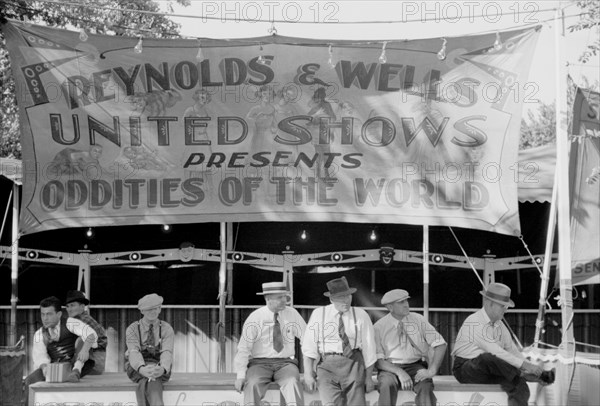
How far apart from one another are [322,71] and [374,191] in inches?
64.1

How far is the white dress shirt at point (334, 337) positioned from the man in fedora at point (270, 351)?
301mm

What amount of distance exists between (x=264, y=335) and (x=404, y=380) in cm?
157

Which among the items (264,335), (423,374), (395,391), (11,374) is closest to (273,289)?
(264,335)

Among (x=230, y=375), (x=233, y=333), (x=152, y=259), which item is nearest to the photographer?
(x=230, y=375)

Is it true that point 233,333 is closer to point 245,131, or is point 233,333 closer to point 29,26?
point 245,131

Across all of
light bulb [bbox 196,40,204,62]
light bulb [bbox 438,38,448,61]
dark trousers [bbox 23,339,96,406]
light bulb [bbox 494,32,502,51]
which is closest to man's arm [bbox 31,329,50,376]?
dark trousers [bbox 23,339,96,406]

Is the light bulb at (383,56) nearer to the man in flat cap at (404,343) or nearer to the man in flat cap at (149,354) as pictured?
the man in flat cap at (404,343)

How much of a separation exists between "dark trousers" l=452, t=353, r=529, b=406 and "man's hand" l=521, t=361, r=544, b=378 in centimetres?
9

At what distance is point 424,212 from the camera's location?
37.0 feet

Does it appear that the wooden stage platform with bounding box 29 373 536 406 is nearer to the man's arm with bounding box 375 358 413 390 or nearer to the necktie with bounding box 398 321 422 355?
the man's arm with bounding box 375 358 413 390

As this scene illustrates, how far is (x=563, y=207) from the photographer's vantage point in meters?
10.5

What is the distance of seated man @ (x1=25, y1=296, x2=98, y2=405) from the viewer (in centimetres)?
1061

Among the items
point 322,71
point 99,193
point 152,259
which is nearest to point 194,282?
point 152,259

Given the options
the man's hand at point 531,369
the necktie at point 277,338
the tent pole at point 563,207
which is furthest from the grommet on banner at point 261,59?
the man's hand at point 531,369
